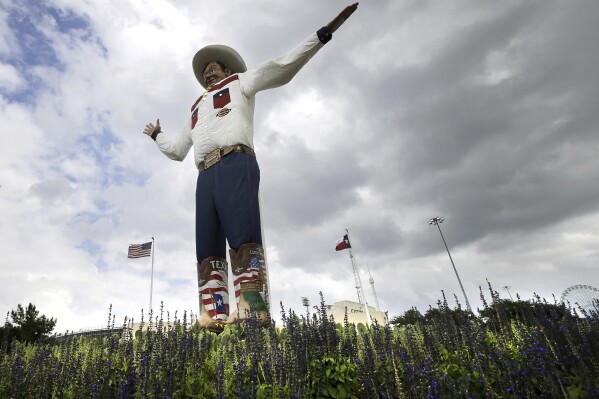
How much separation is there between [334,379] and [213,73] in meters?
6.88

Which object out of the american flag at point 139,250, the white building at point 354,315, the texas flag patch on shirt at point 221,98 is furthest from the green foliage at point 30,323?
the texas flag patch on shirt at point 221,98

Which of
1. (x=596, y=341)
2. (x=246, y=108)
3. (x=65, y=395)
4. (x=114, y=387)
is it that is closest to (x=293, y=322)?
(x=114, y=387)

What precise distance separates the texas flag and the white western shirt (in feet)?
37.4

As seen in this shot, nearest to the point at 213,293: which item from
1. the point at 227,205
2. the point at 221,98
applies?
the point at 227,205

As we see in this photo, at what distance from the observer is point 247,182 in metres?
6.43

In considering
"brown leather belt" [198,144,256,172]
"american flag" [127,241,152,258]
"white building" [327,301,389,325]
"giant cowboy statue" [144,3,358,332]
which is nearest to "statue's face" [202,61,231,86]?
Result: "giant cowboy statue" [144,3,358,332]

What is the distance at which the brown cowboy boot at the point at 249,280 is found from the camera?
5.72 m

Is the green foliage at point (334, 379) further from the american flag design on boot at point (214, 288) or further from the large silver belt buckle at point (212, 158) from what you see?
the large silver belt buckle at point (212, 158)

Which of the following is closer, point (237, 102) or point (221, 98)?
point (237, 102)

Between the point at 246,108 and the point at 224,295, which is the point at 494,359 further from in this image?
the point at 246,108

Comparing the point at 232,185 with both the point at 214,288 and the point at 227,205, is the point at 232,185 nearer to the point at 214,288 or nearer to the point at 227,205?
the point at 227,205

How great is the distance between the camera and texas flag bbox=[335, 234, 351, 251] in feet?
58.5

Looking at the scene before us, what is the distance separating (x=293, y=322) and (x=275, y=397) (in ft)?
5.09

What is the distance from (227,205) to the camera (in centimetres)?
633
